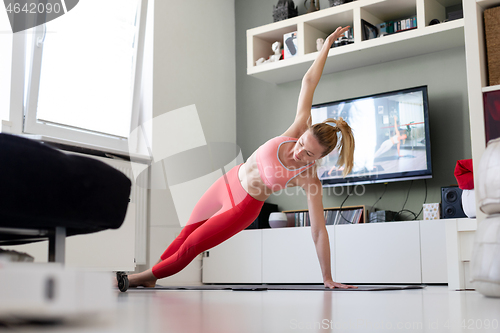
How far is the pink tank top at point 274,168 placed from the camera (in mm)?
2689

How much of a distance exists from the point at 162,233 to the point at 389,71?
2.60 metres

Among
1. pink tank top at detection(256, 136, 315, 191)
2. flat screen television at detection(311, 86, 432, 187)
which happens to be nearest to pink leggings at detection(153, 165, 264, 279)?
pink tank top at detection(256, 136, 315, 191)

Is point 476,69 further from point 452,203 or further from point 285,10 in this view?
point 285,10

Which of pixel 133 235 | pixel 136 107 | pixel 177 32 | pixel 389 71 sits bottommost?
pixel 133 235

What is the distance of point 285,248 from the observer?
424 cm

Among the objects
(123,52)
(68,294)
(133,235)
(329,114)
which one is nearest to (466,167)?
(329,114)

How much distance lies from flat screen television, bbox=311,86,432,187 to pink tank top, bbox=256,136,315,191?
4.39 ft

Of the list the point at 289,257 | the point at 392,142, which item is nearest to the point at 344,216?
the point at 289,257

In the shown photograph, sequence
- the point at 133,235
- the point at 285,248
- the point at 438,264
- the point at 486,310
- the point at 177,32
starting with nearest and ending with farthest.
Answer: the point at 486,310, the point at 438,264, the point at 133,235, the point at 285,248, the point at 177,32

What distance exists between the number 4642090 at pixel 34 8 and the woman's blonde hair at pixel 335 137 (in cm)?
242

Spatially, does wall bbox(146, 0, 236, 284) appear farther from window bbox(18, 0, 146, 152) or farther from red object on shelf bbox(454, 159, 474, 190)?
red object on shelf bbox(454, 159, 474, 190)

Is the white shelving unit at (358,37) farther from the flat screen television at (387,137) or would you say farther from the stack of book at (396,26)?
the flat screen television at (387,137)

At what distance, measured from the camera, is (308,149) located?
2.46 m

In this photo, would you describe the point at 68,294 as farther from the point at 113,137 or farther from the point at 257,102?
the point at 257,102
